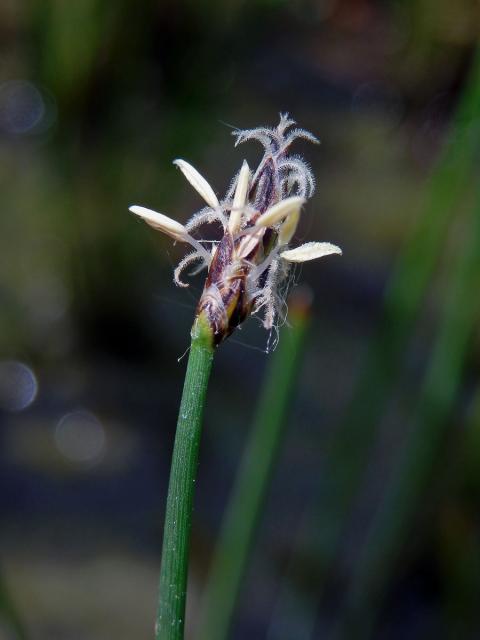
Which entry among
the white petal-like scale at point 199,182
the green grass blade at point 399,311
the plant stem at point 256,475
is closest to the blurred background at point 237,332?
the green grass blade at point 399,311

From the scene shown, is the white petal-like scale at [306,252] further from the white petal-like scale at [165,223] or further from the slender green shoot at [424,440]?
the slender green shoot at [424,440]

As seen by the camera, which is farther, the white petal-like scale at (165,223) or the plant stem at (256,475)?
the plant stem at (256,475)

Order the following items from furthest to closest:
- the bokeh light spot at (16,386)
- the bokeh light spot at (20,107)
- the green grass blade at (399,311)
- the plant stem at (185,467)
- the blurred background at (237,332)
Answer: the bokeh light spot at (20,107)
the bokeh light spot at (16,386)
the blurred background at (237,332)
the green grass blade at (399,311)
the plant stem at (185,467)

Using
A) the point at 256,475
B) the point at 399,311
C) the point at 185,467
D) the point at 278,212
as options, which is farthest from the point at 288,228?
the point at 399,311

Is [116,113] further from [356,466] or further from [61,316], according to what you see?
[356,466]

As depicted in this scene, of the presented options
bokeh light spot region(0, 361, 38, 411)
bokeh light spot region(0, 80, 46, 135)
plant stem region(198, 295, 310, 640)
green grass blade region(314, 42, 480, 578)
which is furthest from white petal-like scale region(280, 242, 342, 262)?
bokeh light spot region(0, 80, 46, 135)

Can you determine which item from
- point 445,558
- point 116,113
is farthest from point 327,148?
point 445,558

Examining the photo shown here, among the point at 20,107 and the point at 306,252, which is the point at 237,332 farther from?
the point at 306,252

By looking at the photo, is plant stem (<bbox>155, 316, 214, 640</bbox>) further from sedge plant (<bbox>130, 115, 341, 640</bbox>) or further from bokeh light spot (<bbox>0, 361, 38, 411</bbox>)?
bokeh light spot (<bbox>0, 361, 38, 411</bbox>)
